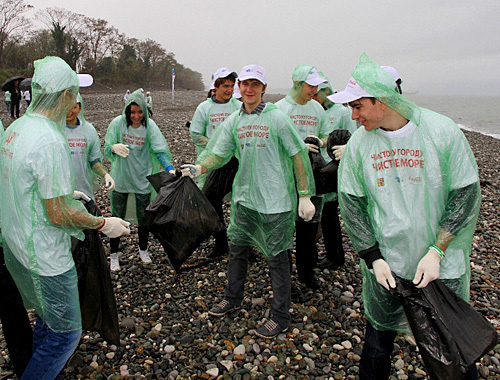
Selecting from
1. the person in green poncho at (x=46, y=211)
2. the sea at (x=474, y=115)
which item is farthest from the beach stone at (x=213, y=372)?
the sea at (x=474, y=115)

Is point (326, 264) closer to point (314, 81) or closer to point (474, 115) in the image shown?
point (314, 81)

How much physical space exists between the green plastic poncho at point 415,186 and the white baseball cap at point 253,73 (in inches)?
43.9

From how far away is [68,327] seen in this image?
7.29 ft

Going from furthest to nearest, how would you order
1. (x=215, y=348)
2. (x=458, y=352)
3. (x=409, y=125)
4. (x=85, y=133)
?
(x=85, y=133) → (x=215, y=348) → (x=409, y=125) → (x=458, y=352)

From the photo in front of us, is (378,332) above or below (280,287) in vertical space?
above

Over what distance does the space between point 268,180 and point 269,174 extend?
0.05 metres

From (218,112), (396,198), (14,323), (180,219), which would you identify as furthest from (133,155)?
(396,198)

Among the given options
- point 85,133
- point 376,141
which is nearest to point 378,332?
point 376,141

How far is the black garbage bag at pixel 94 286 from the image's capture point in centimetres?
251

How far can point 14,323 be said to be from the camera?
2600 millimetres

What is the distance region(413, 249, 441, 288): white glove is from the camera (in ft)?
6.40

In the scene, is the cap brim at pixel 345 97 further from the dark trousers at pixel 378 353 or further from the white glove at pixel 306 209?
the dark trousers at pixel 378 353

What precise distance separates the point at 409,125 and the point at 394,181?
0.31 metres

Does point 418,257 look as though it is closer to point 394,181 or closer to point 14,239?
point 394,181
